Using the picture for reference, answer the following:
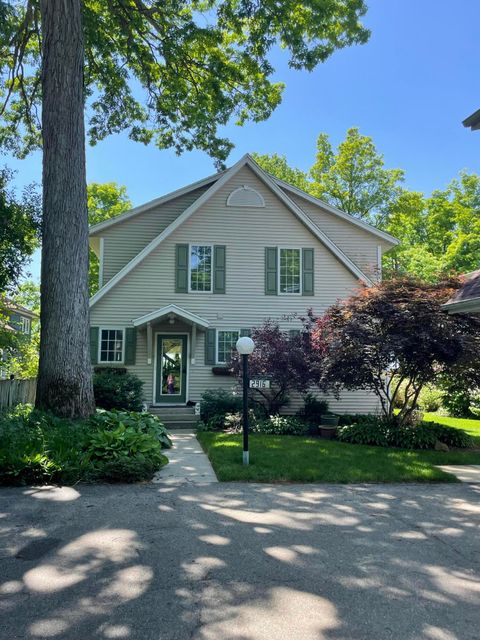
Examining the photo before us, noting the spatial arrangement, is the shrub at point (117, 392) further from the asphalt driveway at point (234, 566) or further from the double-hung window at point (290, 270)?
the asphalt driveway at point (234, 566)

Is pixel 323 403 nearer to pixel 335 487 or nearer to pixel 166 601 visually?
pixel 335 487

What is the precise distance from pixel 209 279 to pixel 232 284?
78 cm

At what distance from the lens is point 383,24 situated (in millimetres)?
12258

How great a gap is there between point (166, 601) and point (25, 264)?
7.26 metres

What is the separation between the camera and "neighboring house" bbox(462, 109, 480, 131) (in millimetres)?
7680

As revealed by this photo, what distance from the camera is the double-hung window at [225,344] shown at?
14656mm

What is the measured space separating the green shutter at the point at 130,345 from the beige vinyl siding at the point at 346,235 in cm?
763

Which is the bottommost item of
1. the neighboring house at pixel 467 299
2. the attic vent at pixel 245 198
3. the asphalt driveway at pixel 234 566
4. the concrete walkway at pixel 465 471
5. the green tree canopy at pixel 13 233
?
the concrete walkway at pixel 465 471

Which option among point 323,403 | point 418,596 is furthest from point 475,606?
point 323,403

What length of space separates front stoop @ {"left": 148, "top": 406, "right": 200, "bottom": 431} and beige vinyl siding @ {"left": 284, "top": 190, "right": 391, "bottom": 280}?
822 centimetres

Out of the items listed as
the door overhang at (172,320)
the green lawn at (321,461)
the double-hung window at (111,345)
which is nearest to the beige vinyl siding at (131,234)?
the double-hung window at (111,345)

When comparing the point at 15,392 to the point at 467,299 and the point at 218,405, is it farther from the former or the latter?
the point at 467,299

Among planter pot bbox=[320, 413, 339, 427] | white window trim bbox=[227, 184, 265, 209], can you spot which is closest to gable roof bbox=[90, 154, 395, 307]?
white window trim bbox=[227, 184, 265, 209]

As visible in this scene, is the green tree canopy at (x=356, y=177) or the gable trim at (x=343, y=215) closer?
the gable trim at (x=343, y=215)
